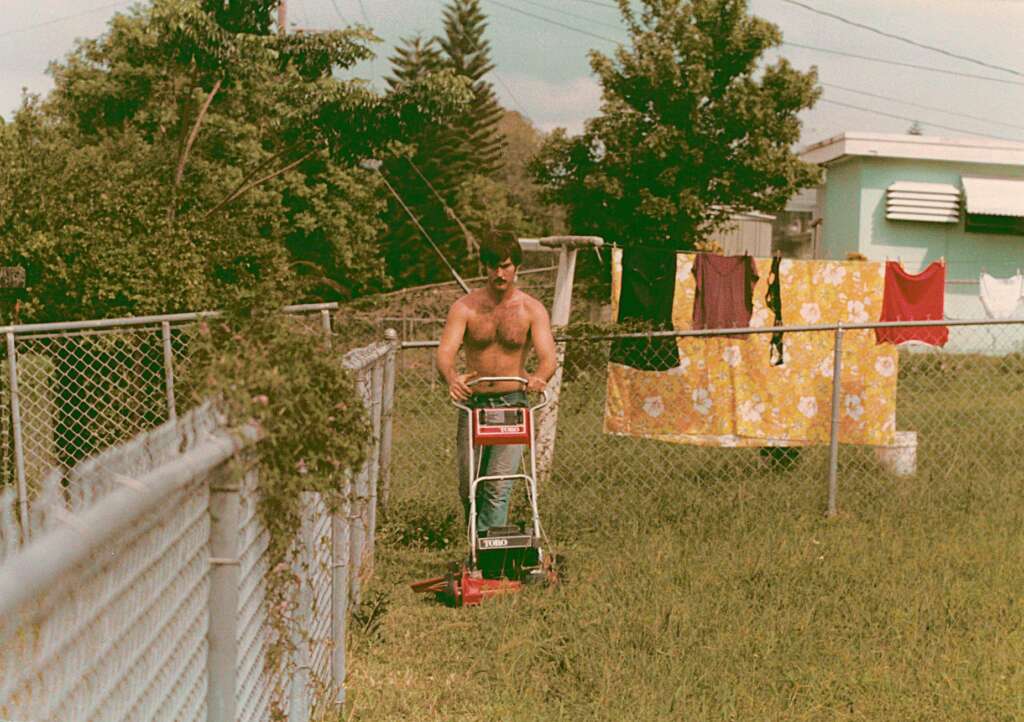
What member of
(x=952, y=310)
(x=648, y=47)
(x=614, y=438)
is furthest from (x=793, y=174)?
(x=614, y=438)

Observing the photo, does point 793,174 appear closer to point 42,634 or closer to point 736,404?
point 736,404

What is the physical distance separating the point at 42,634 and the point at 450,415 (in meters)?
9.42

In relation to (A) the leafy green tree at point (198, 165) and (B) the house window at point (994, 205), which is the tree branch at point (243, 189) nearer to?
(A) the leafy green tree at point (198, 165)

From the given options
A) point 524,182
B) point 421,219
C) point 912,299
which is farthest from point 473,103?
point 912,299

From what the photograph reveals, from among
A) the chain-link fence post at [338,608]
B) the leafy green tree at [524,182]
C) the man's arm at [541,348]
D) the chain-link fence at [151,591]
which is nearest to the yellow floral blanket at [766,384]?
the man's arm at [541,348]

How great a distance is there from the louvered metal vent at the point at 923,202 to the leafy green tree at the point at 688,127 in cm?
563

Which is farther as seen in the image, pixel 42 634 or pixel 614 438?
pixel 614 438

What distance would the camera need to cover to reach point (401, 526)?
7.64 m

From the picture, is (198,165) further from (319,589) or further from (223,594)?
(223,594)

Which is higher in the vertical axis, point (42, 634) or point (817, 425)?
point (42, 634)

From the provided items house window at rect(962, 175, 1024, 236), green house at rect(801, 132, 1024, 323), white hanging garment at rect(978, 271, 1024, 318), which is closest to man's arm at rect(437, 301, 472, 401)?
white hanging garment at rect(978, 271, 1024, 318)

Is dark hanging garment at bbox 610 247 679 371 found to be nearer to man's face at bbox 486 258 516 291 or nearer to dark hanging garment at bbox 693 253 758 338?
dark hanging garment at bbox 693 253 758 338

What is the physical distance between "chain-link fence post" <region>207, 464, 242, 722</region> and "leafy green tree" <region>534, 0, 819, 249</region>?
3119 cm

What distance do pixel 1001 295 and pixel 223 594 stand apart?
1808 centimetres
